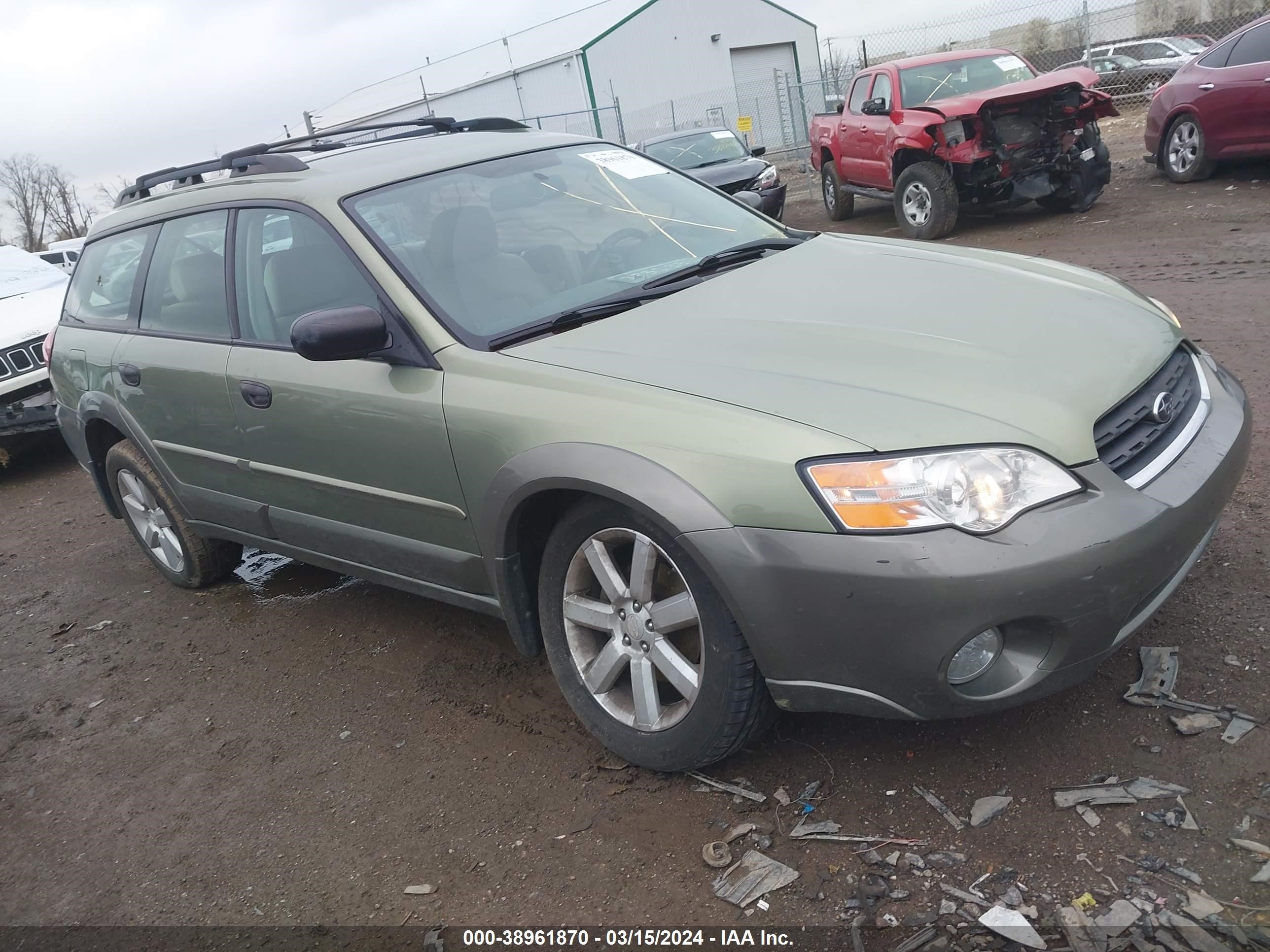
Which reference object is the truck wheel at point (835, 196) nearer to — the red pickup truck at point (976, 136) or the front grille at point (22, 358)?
the red pickup truck at point (976, 136)

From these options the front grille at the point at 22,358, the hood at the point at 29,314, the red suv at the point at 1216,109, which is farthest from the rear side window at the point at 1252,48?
the front grille at the point at 22,358

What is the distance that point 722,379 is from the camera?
8.29 ft

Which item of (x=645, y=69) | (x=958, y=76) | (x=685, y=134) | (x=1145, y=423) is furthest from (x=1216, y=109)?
(x=645, y=69)

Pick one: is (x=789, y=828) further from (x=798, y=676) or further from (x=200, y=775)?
(x=200, y=775)

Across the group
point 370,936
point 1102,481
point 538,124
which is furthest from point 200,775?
point 538,124

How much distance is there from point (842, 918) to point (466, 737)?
1428 millimetres

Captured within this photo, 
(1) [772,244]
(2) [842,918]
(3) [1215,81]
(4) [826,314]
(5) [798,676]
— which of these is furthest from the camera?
(3) [1215,81]

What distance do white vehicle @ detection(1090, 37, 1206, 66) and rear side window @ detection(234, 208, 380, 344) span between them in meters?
Answer: 21.4

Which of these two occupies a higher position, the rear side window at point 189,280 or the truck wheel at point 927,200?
the rear side window at point 189,280

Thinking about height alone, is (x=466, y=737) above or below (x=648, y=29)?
below

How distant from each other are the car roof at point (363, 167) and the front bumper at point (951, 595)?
187 centimetres

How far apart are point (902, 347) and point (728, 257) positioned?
1.05 meters

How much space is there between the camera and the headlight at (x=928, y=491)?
221 centimetres

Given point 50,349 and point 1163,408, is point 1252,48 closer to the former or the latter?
point 1163,408
